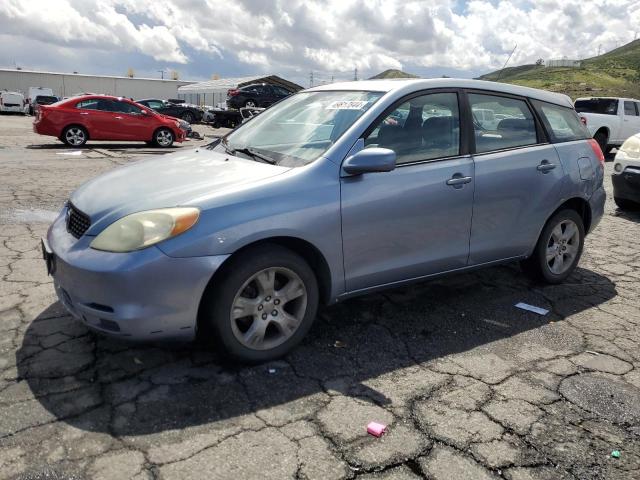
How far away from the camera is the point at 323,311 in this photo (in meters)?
4.00

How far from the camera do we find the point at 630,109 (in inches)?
677

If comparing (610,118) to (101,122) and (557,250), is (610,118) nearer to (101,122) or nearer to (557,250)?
(557,250)

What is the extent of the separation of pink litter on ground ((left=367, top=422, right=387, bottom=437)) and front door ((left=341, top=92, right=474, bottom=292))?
97cm

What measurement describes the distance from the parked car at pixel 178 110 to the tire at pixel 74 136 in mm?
14994

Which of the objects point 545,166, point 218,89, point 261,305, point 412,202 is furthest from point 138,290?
point 218,89

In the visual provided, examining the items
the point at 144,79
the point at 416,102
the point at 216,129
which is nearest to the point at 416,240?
the point at 416,102

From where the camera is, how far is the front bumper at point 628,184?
24.8ft

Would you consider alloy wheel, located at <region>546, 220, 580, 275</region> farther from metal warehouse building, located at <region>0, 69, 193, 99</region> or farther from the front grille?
metal warehouse building, located at <region>0, 69, 193, 99</region>

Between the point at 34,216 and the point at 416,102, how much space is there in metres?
4.81

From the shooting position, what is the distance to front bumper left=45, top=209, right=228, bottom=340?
8.85 feet

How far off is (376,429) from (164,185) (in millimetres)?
1755

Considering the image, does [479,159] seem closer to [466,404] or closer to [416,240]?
[416,240]

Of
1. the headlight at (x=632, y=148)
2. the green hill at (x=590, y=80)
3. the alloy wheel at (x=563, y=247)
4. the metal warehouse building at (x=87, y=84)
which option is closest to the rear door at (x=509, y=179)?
the alloy wheel at (x=563, y=247)

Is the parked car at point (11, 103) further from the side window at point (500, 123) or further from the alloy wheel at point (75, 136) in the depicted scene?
the side window at point (500, 123)
